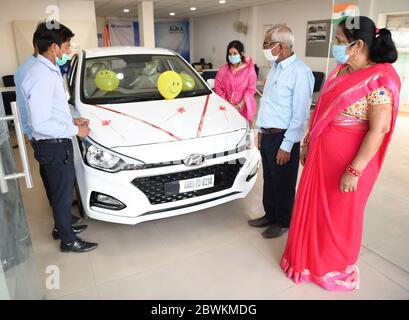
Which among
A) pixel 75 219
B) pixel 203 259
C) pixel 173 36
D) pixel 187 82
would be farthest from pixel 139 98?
pixel 173 36

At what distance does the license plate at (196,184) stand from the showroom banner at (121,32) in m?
13.7

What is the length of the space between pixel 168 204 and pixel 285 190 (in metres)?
0.80

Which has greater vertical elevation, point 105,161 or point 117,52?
point 117,52

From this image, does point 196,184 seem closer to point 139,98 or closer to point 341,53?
point 139,98

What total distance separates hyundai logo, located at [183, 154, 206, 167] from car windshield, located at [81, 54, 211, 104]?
74 cm

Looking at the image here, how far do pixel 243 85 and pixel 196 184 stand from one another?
49.1 inches

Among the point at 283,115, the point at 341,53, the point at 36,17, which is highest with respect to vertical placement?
the point at 36,17

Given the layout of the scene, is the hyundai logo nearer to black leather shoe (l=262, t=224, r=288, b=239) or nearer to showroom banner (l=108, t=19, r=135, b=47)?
black leather shoe (l=262, t=224, r=288, b=239)

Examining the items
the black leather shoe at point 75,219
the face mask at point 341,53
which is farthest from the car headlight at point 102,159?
the face mask at point 341,53

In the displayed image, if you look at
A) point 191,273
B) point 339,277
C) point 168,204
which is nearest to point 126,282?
point 191,273

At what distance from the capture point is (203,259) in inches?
82.7
